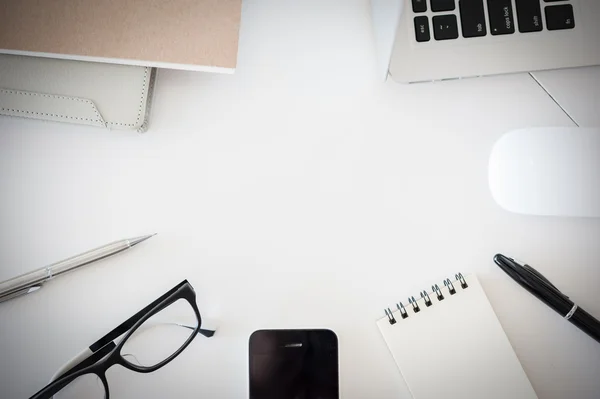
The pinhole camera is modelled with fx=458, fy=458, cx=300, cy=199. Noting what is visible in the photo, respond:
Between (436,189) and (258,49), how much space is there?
0.94ft

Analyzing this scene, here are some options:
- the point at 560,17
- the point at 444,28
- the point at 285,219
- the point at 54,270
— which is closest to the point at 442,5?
the point at 444,28

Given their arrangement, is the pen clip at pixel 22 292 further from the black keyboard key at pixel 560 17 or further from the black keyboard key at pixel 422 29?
the black keyboard key at pixel 560 17

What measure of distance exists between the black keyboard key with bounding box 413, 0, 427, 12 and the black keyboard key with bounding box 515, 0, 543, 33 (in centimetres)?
11

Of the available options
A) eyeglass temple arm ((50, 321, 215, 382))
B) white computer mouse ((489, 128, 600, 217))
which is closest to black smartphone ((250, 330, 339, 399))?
eyeglass temple arm ((50, 321, 215, 382))

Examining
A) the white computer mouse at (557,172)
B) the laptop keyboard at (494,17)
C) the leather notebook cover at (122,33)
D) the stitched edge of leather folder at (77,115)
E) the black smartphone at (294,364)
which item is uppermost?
the laptop keyboard at (494,17)

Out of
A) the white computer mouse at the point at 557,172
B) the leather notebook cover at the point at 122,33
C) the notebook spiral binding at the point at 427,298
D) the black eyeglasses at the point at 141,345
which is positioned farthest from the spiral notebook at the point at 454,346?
the leather notebook cover at the point at 122,33

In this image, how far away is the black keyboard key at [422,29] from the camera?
0.54 meters

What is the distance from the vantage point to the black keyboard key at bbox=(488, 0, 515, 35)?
539 mm

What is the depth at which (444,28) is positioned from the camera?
543 mm

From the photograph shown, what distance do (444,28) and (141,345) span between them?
52 centimetres

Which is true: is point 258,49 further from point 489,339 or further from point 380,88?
point 489,339

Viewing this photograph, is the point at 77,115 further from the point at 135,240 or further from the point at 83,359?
the point at 83,359

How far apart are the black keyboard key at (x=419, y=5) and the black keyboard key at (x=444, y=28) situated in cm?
2

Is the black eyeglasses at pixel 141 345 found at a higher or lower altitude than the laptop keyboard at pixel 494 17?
lower
